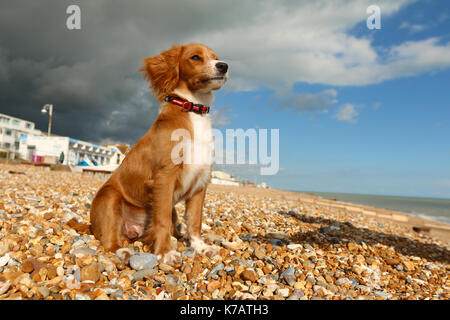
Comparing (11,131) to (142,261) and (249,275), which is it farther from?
(249,275)

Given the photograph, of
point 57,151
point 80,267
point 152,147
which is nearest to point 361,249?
point 152,147

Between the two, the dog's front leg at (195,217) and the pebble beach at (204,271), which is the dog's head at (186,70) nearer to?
the dog's front leg at (195,217)

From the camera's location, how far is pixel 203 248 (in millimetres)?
3256

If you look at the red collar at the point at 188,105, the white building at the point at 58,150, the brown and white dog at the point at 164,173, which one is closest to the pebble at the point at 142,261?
the brown and white dog at the point at 164,173

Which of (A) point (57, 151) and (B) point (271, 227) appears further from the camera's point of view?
(A) point (57, 151)

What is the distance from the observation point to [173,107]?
3244 mm

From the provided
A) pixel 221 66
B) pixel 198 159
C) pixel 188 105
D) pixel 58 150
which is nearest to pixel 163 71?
pixel 188 105

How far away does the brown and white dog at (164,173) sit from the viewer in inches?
118

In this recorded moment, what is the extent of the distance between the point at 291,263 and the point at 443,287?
1620 millimetres

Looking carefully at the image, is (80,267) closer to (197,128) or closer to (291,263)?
(197,128)

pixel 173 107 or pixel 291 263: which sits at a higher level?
pixel 173 107

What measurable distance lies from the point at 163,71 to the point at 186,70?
11.6 inches

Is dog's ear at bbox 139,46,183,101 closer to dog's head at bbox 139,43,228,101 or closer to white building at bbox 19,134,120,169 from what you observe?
dog's head at bbox 139,43,228,101
